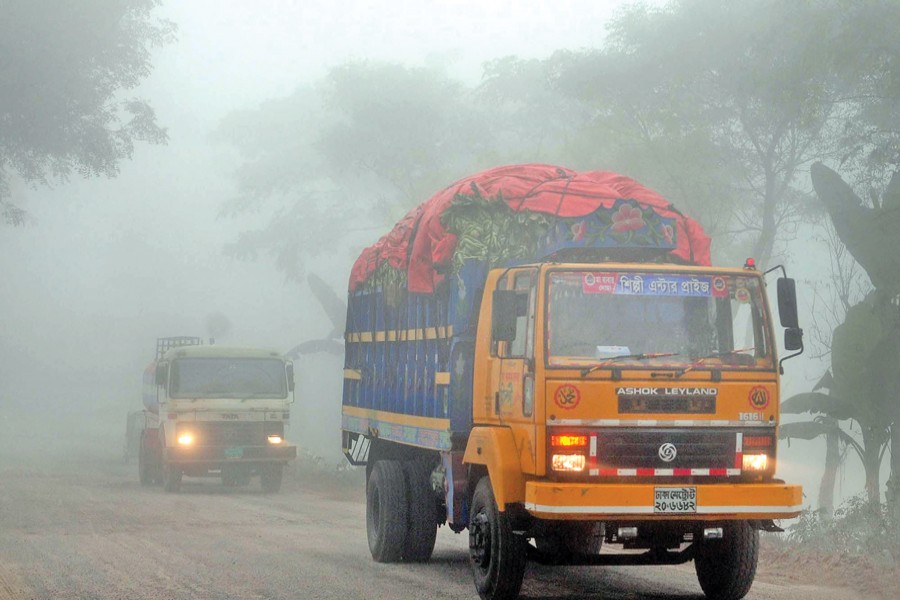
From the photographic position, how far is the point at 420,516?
41.6 feet

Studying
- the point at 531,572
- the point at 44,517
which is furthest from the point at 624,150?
the point at 531,572

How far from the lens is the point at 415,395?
12078 millimetres

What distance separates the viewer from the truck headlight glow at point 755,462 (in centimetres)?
932

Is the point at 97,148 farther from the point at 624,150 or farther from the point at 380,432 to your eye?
the point at 380,432

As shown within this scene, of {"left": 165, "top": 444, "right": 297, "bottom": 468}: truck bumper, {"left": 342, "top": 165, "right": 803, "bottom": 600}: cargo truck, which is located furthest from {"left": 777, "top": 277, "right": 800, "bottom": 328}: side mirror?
{"left": 165, "top": 444, "right": 297, "bottom": 468}: truck bumper

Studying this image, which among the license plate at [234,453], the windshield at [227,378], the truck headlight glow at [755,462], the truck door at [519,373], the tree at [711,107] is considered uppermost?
the tree at [711,107]

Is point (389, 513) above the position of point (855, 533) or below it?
above

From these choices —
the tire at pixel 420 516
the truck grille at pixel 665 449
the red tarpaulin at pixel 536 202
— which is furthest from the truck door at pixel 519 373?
the tire at pixel 420 516

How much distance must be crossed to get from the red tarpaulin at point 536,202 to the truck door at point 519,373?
89 cm

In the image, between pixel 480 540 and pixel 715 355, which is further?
pixel 480 540

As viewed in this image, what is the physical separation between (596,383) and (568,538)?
1.19 meters

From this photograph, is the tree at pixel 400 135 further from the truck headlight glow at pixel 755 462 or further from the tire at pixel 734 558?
the truck headlight glow at pixel 755 462

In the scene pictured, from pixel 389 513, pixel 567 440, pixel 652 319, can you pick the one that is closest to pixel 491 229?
pixel 652 319

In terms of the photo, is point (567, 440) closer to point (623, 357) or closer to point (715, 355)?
point (623, 357)
